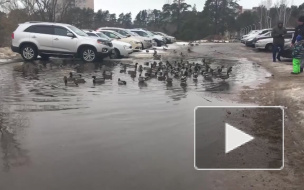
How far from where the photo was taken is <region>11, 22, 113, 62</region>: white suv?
16.8 metres

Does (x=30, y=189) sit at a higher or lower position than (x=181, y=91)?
lower

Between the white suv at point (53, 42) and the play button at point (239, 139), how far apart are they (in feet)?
35.0

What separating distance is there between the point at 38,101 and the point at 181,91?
355cm

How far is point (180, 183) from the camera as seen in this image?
3.92 meters

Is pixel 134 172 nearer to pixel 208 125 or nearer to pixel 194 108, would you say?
pixel 208 125

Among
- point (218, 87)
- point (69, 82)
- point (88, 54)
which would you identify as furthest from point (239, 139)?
point (88, 54)

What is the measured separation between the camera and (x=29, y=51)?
55.7 ft

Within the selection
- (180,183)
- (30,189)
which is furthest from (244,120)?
(30,189)

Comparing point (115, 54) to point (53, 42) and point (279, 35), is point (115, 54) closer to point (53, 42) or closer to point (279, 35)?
point (53, 42)

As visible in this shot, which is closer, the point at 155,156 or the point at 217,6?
the point at 155,156

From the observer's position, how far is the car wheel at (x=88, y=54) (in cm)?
1697

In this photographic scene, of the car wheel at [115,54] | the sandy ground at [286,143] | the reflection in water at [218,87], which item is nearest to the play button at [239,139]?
the sandy ground at [286,143]

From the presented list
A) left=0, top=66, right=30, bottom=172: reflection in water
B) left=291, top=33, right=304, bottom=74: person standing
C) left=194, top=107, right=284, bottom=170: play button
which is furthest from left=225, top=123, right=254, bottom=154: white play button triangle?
left=291, top=33, right=304, bottom=74: person standing

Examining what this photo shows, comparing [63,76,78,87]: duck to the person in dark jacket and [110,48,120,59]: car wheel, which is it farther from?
the person in dark jacket
